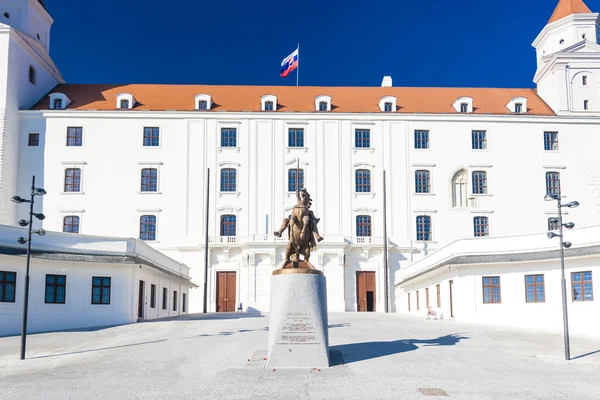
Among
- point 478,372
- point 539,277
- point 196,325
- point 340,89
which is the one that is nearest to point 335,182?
point 340,89

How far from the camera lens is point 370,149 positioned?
189 ft

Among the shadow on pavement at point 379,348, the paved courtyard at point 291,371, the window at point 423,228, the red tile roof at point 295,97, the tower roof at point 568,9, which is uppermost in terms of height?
the tower roof at point 568,9

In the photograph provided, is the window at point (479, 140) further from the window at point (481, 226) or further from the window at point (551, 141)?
the window at point (481, 226)

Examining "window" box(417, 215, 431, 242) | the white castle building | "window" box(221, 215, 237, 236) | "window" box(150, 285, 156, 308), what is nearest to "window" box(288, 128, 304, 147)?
the white castle building

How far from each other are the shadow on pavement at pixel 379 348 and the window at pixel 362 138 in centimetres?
3375

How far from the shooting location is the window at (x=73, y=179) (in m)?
56.1

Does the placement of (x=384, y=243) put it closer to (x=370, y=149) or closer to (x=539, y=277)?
(x=370, y=149)

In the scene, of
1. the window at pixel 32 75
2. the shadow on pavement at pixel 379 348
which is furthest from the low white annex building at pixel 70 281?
the window at pixel 32 75

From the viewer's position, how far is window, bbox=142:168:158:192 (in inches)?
2222

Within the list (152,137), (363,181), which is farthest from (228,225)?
(363,181)

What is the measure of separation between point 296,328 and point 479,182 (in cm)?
4234

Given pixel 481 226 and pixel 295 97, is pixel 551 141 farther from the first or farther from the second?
pixel 295 97

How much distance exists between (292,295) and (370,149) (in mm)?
40535

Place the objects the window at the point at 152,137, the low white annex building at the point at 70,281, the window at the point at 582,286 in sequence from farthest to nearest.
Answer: the window at the point at 152,137 < the window at the point at 582,286 < the low white annex building at the point at 70,281
